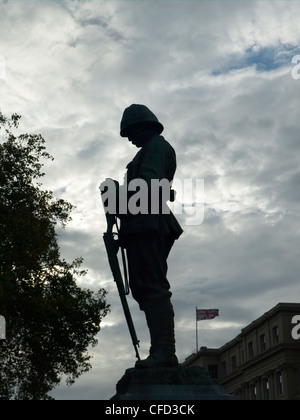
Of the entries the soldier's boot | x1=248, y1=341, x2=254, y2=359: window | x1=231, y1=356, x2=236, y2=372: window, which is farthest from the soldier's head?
x1=231, y1=356, x2=236, y2=372: window

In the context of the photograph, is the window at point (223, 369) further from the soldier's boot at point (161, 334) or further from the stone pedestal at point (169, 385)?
the stone pedestal at point (169, 385)

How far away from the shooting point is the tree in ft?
68.1

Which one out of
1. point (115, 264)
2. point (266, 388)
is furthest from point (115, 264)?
point (266, 388)

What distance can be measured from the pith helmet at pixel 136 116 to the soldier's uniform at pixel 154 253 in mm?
314

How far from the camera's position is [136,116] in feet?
24.9

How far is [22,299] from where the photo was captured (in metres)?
20.8

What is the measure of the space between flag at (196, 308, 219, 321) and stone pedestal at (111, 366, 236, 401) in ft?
180

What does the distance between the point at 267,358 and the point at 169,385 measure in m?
61.9

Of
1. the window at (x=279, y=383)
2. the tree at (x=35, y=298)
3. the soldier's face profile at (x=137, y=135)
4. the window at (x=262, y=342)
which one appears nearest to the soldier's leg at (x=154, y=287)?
the soldier's face profile at (x=137, y=135)

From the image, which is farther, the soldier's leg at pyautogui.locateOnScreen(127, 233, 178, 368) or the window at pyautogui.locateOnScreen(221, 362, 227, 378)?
the window at pyautogui.locateOnScreen(221, 362, 227, 378)

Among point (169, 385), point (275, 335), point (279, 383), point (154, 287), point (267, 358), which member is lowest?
point (169, 385)

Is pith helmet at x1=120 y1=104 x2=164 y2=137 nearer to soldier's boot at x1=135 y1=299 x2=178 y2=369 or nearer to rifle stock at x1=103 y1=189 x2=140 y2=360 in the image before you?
rifle stock at x1=103 y1=189 x2=140 y2=360

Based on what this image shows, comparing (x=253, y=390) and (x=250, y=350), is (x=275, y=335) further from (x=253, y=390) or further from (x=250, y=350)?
(x=253, y=390)
